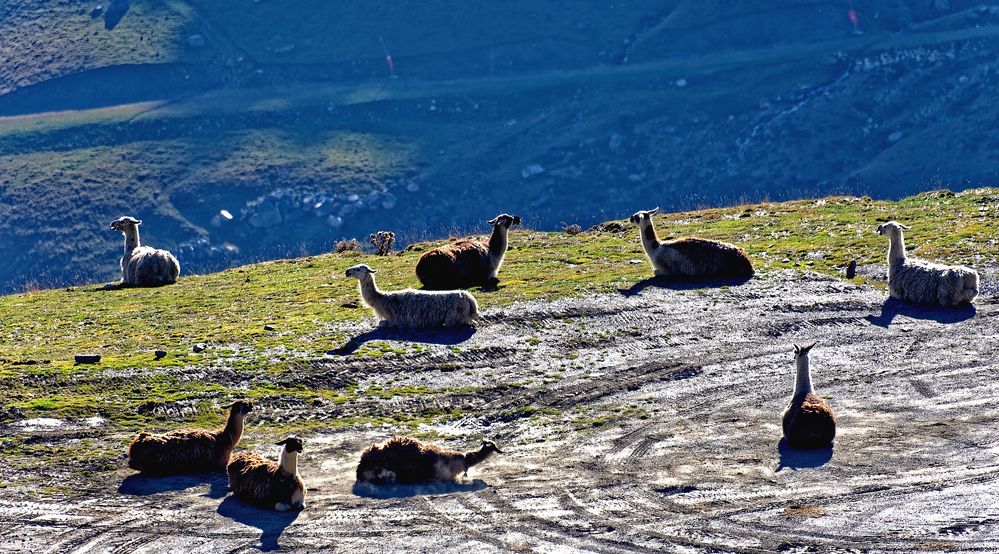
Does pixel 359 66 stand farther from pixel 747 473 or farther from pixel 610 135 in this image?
pixel 747 473

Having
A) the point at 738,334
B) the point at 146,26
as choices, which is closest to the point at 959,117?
the point at 146,26

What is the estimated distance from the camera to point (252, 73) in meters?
146

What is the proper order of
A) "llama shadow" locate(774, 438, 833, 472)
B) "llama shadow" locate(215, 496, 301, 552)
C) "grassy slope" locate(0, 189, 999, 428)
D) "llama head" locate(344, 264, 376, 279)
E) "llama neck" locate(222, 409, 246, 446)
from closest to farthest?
"llama shadow" locate(215, 496, 301, 552) → "llama shadow" locate(774, 438, 833, 472) → "llama neck" locate(222, 409, 246, 446) → "grassy slope" locate(0, 189, 999, 428) → "llama head" locate(344, 264, 376, 279)

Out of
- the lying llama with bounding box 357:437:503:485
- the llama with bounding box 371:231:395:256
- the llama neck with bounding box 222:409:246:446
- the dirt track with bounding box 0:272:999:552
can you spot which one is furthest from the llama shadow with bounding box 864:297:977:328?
the llama with bounding box 371:231:395:256

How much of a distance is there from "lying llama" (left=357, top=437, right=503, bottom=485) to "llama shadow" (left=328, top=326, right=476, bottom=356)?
663cm

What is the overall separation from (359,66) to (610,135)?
1380 inches

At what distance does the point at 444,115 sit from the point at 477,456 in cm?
11768

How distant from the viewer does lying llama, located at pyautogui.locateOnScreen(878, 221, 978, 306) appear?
25.0m

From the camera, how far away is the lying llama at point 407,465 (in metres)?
16.6

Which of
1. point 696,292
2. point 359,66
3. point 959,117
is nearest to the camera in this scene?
point 696,292

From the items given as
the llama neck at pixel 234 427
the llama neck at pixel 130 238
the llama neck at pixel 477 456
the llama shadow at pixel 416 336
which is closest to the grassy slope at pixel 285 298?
the llama shadow at pixel 416 336

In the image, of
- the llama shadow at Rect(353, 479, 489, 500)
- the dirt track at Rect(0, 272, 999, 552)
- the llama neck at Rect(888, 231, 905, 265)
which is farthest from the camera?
the llama neck at Rect(888, 231, 905, 265)

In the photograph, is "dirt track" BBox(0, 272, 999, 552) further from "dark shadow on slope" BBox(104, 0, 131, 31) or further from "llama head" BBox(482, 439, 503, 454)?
"dark shadow on slope" BBox(104, 0, 131, 31)

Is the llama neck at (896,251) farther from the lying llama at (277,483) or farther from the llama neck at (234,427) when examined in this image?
the lying llama at (277,483)
